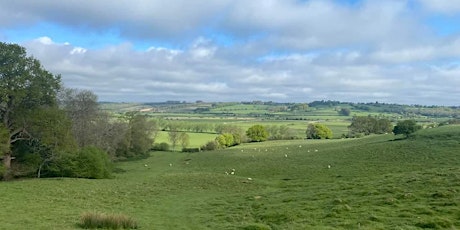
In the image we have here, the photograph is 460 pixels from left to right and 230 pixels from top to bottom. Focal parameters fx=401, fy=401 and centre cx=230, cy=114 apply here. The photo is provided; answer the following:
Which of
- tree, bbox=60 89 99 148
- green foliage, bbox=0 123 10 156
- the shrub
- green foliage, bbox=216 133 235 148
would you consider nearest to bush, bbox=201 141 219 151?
green foliage, bbox=216 133 235 148

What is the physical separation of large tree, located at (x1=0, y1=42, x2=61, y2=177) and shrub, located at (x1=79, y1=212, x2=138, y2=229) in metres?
28.0

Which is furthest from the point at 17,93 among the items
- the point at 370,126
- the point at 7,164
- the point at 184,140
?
the point at 370,126

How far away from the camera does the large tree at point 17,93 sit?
42562 millimetres

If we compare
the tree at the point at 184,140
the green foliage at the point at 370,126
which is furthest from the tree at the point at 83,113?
the green foliage at the point at 370,126

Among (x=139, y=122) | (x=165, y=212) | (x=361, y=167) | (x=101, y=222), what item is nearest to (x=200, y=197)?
(x=165, y=212)

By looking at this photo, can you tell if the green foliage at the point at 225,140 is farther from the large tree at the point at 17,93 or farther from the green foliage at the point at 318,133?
the large tree at the point at 17,93

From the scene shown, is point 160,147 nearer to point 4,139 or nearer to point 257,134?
point 257,134

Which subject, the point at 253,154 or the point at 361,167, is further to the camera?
the point at 253,154

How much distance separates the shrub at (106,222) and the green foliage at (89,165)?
97.9 feet

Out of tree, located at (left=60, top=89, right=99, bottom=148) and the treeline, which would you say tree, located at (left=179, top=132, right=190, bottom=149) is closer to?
tree, located at (left=60, top=89, right=99, bottom=148)

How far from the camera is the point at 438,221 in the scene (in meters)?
16.1

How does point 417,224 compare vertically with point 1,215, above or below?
above

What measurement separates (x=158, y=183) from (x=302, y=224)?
77.2 feet

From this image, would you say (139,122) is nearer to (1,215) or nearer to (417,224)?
(1,215)
